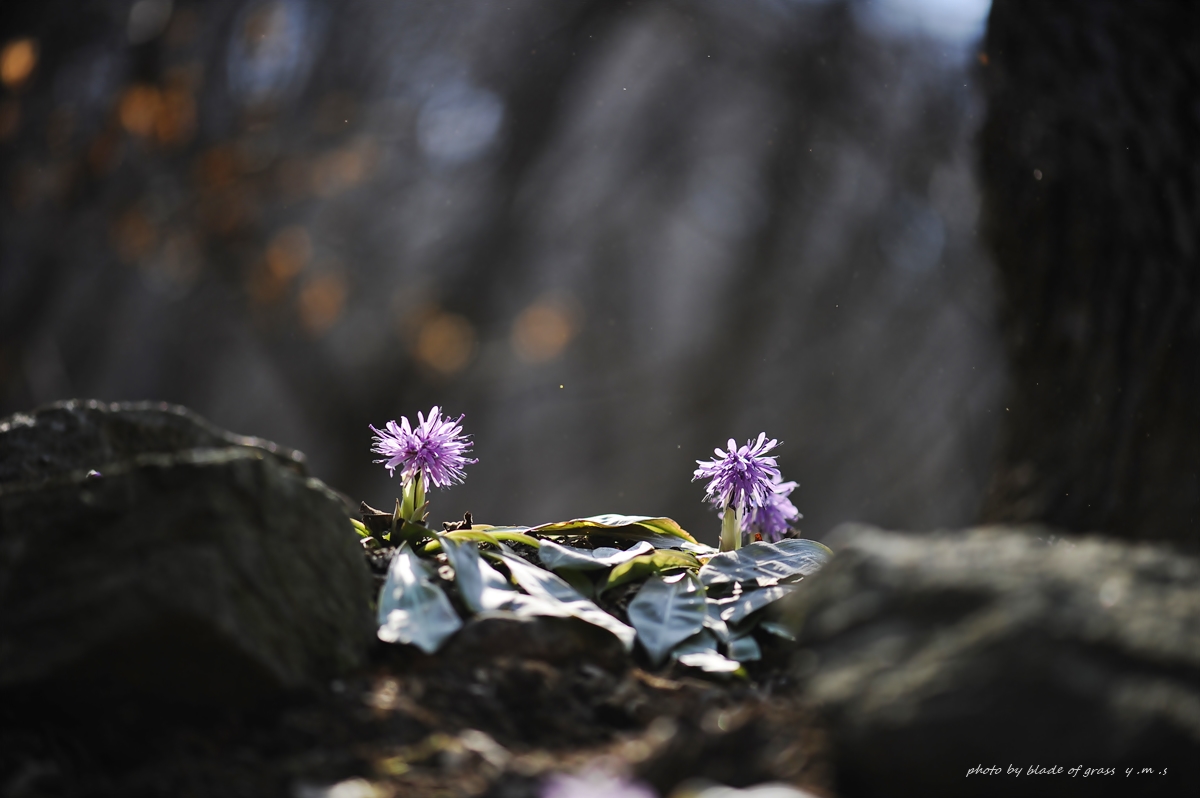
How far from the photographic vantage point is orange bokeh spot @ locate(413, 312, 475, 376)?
7789 mm

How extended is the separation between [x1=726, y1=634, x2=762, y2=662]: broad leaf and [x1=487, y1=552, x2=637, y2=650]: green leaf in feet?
0.56

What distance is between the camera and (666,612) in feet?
5.00

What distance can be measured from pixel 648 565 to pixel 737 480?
290 mm

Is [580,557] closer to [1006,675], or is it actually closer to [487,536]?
[487,536]

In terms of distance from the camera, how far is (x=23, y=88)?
17.8 feet

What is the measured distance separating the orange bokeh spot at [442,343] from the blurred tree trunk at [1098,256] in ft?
19.5

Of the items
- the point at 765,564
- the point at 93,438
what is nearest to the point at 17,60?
the point at 93,438

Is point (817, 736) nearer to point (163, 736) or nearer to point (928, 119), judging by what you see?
point (163, 736)

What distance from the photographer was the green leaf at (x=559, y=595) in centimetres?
142

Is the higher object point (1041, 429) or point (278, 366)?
point (278, 366)

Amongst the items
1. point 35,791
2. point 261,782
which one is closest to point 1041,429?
point 261,782

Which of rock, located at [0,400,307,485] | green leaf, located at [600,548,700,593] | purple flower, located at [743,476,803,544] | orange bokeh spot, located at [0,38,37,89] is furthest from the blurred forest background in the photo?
rock, located at [0,400,307,485]

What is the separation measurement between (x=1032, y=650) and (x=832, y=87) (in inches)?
328

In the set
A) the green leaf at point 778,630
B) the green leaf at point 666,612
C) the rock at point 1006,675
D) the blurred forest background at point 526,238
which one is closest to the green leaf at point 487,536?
the green leaf at point 666,612
